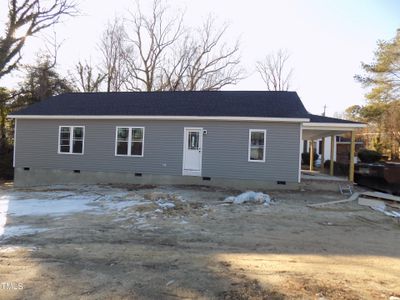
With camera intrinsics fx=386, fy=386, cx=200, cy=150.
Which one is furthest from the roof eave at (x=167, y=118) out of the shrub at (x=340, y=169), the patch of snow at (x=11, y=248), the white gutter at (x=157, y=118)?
the patch of snow at (x=11, y=248)

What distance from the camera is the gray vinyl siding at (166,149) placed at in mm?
15188

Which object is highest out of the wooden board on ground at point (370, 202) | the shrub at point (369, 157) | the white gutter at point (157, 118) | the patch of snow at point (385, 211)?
the white gutter at point (157, 118)

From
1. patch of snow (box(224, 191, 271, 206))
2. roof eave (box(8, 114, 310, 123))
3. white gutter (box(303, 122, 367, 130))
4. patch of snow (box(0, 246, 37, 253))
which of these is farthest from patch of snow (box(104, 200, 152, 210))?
white gutter (box(303, 122, 367, 130))

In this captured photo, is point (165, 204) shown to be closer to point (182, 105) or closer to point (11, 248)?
point (11, 248)

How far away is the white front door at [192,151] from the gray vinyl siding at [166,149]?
0.19m

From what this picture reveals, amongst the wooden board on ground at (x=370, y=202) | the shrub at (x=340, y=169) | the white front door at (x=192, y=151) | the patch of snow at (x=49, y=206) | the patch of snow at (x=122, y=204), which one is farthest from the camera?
the shrub at (x=340, y=169)

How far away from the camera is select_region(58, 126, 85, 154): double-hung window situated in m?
17.6

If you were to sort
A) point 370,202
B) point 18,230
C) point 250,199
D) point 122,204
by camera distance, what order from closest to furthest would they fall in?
point 18,230 < point 122,204 < point 250,199 < point 370,202

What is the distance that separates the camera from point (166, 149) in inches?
647

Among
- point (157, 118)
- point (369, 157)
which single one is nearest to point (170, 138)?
point (157, 118)

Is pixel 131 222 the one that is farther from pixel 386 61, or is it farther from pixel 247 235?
pixel 386 61

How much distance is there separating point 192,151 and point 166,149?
1.13m

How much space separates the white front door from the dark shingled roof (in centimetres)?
81

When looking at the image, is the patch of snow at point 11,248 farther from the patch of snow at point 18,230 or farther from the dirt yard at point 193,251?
the patch of snow at point 18,230
